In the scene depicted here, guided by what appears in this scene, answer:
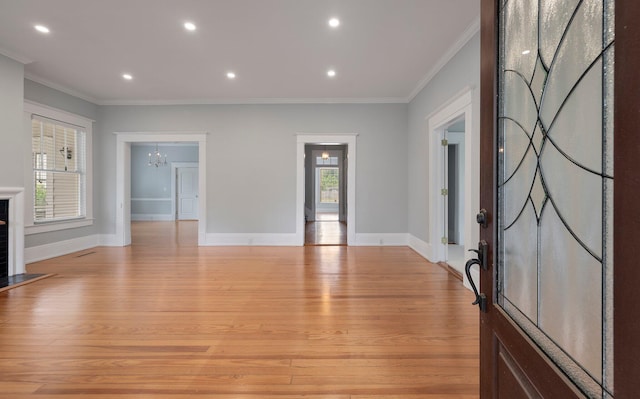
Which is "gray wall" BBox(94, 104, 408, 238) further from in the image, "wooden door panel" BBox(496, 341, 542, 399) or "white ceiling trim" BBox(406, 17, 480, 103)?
"wooden door panel" BBox(496, 341, 542, 399)

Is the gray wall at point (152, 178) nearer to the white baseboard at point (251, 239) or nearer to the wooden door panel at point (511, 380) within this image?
the white baseboard at point (251, 239)

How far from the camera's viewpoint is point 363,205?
6094 millimetres

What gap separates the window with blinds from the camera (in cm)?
495

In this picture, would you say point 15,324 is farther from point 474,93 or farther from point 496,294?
point 474,93

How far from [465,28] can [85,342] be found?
14.7ft

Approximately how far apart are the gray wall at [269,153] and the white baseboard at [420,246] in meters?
0.39

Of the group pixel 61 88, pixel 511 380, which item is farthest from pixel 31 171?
pixel 511 380

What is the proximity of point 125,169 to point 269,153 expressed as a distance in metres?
2.86

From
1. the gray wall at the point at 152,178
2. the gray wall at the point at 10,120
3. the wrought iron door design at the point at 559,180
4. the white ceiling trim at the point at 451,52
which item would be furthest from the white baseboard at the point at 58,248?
the white ceiling trim at the point at 451,52

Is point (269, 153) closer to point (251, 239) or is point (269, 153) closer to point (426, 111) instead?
point (251, 239)

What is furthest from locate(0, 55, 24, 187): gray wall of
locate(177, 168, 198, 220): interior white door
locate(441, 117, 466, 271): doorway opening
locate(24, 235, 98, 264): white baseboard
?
locate(177, 168, 198, 220): interior white door

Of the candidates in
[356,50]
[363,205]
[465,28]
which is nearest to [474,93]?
[465,28]

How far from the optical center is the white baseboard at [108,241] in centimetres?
611

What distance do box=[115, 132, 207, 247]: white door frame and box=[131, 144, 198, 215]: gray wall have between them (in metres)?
5.79
